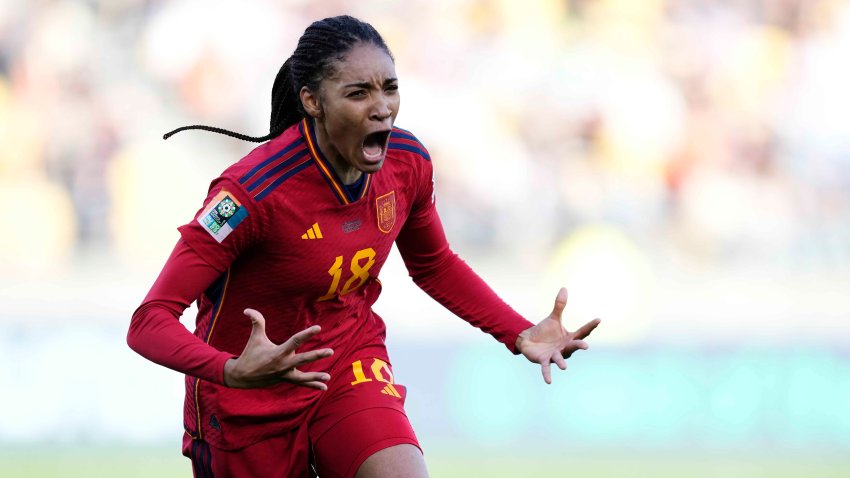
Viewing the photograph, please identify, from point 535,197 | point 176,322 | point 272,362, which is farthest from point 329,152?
point 535,197

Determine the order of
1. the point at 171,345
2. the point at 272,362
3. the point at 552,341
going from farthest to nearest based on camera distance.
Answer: the point at 552,341
the point at 171,345
the point at 272,362

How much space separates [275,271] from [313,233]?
0.14 m

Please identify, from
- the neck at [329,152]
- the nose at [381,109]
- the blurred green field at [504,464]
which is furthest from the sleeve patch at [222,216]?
the blurred green field at [504,464]

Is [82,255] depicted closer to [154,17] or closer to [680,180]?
[154,17]

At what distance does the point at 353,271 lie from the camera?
11.4 feet

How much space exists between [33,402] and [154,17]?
2537 millimetres

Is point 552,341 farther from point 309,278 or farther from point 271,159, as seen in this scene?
point 271,159

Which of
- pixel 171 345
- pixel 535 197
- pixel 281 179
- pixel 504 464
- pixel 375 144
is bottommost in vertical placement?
pixel 171 345

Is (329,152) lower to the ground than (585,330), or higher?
higher

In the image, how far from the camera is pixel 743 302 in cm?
782

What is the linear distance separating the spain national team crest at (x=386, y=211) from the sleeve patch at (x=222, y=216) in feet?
1.55

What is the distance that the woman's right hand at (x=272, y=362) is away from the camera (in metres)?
2.87

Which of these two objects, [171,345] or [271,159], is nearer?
[171,345]

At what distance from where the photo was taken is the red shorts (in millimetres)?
3352
